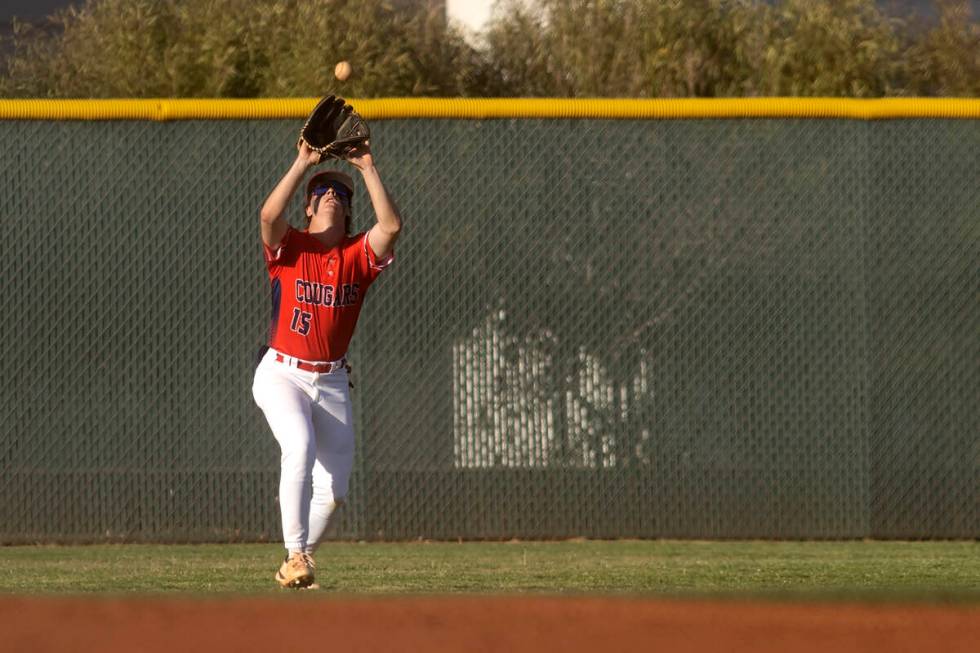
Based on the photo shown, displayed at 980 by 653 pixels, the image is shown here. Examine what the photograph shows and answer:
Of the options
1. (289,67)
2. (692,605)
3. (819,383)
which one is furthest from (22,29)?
(692,605)

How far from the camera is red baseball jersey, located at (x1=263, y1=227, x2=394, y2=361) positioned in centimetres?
670

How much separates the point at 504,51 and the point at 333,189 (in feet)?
15.7

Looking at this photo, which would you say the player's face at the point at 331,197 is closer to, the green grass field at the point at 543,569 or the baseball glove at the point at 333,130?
the baseball glove at the point at 333,130

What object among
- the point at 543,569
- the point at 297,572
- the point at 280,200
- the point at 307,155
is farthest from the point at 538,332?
the point at 297,572

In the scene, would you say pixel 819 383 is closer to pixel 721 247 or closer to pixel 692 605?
pixel 721 247

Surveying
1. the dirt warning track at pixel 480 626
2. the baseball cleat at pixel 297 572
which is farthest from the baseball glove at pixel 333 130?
the dirt warning track at pixel 480 626

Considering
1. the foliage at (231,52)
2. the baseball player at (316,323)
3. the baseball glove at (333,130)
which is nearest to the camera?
the baseball player at (316,323)

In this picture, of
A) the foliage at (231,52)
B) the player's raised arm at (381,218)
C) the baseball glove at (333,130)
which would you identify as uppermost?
the foliage at (231,52)

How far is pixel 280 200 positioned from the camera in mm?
6566

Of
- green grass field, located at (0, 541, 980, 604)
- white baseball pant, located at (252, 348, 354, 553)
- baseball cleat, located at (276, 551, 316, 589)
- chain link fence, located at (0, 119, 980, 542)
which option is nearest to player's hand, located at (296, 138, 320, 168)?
white baseball pant, located at (252, 348, 354, 553)

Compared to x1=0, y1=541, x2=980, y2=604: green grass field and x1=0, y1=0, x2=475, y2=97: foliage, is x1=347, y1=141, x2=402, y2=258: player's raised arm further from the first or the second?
x1=0, y1=0, x2=475, y2=97: foliage

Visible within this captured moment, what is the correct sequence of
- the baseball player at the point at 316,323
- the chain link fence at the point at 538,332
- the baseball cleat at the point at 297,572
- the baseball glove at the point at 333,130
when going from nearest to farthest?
the baseball cleat at the point at 297,572
the baseball player at the point at 316,323
the baseball glove at the point at 333,130
the chain link fence at the point at 538,332

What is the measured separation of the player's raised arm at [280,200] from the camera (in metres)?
6.57

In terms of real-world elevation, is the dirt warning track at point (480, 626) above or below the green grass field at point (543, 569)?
below
